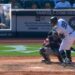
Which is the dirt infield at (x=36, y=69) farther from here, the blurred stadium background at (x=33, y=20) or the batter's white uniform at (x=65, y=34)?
the blurred stadium background at (x=33, y=20)

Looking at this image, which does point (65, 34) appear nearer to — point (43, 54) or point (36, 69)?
point (43, 54)

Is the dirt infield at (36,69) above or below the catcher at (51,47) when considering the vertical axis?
below

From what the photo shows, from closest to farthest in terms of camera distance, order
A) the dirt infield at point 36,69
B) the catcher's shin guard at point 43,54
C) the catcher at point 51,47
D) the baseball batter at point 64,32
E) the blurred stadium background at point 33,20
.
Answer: the dirt infield at point 36,69 < the baseball batter at point 64,32 < the catcher at point 51,47 < the catcher's shin guard at point 43,54 < the blurred stadium background at point 33,20

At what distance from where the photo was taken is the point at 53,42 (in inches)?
471

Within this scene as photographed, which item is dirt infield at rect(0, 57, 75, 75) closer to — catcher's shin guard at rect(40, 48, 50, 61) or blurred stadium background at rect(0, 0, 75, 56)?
catcher's shin guard at rect(40, 48, 50, 61)

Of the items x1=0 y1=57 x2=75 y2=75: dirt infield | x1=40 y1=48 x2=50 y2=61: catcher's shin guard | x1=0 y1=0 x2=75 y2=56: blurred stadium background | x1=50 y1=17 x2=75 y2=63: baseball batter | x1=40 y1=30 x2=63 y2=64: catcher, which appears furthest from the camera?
x1=0 y1=0 x2=75 y2=56: blurred stadium background

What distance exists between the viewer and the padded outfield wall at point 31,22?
2342 cm

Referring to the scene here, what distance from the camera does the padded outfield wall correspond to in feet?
76.8

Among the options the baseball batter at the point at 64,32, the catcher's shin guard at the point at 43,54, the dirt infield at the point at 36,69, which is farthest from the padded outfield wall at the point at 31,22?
the baseball batter at the point at 64,32

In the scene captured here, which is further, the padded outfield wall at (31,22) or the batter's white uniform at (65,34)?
the padded outfield wall at (31,22)

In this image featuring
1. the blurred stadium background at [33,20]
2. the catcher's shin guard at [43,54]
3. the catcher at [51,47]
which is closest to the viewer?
the catcher at [51,47]

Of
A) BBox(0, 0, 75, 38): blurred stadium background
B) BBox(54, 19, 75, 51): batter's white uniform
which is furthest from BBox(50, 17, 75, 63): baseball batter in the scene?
BBox(0, 0, 75, 38): blurred stadium background

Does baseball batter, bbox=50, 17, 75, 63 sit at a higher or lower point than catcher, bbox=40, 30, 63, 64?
higher

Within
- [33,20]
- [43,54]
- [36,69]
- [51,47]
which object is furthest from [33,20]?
[36,69]
